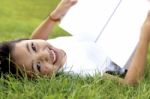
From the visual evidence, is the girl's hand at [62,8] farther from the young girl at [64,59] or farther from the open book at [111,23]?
the young girl at [64,59]

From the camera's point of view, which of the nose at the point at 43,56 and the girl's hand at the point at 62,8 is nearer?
the nose at the point at 43,56

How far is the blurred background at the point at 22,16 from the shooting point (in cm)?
369

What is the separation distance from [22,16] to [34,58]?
196 centimetres

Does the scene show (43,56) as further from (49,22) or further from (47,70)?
(49,22)

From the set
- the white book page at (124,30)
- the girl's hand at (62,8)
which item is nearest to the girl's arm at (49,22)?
the girl's hand at (62,8)

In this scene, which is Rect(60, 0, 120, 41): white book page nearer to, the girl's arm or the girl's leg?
the girl's arm

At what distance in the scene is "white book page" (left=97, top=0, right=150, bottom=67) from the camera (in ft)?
8.29

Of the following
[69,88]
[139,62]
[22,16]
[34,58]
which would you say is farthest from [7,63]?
[22,16]

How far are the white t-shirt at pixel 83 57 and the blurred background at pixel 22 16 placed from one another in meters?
0.79

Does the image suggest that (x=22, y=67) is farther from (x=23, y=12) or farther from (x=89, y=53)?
(x=23, y=12)

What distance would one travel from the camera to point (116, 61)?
101 inches

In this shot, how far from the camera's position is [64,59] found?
8.34 feet

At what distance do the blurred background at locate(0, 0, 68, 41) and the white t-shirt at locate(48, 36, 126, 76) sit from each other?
0.79 m

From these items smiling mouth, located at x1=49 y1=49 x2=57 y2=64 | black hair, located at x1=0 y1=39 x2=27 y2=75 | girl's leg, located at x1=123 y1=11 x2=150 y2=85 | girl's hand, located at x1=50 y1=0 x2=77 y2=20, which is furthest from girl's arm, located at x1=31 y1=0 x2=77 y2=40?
girl's leg, located at x1=123 y1=11 x2=150 y2=85
